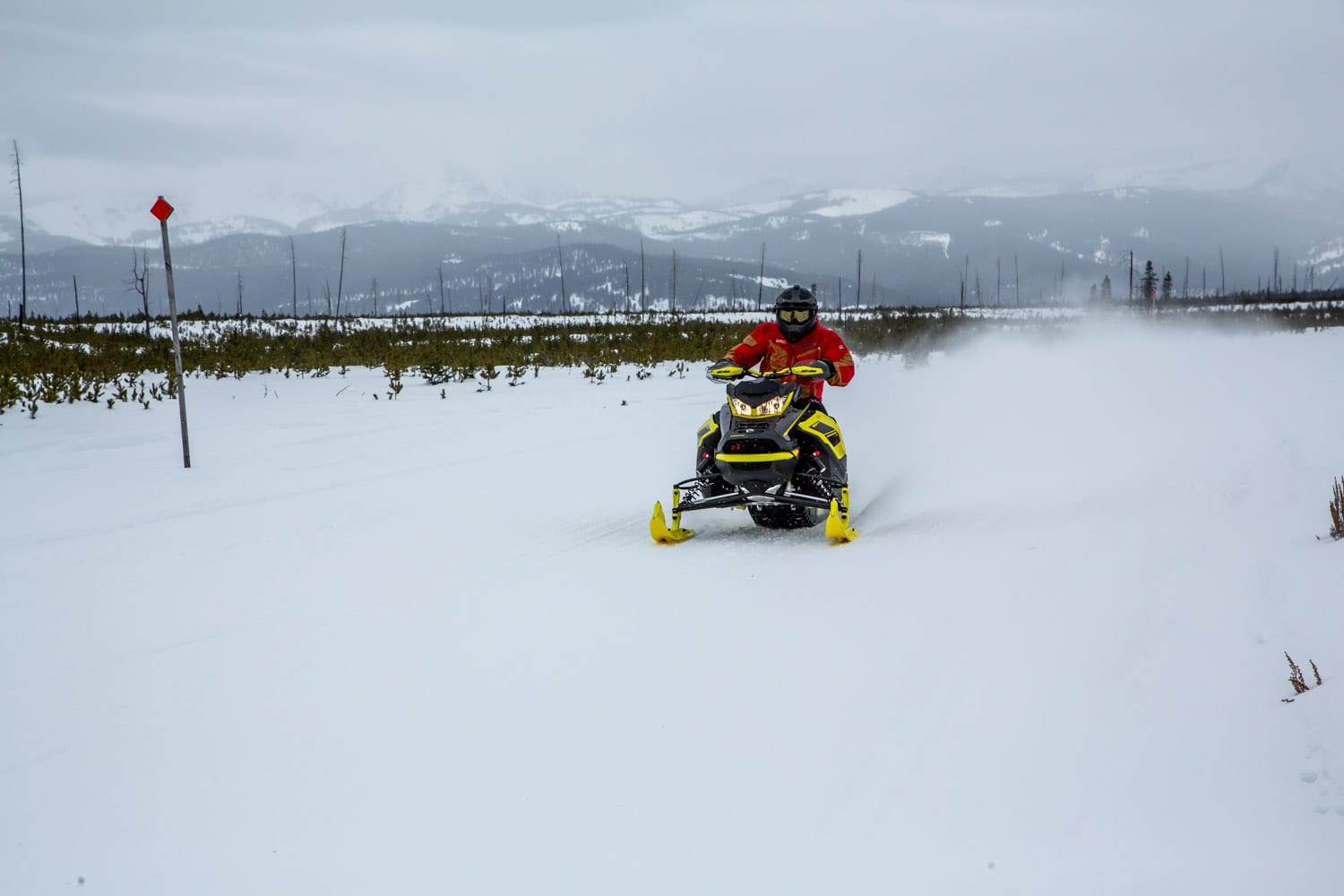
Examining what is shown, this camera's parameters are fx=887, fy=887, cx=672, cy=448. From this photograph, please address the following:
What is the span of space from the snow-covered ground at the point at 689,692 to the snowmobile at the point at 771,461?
0.25 m

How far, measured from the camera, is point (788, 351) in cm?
815

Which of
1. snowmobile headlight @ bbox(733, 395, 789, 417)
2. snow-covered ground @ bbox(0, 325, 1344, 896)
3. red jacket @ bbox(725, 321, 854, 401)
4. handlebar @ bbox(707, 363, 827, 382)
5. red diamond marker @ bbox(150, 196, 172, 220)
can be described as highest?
red diamond marker @ bbox(150, 196, 172, 220)

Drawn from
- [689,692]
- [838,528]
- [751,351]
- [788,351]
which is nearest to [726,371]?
[751,351]

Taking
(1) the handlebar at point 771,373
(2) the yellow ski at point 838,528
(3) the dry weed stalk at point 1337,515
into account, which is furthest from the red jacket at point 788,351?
(3) the dry weed stalk at point 1337,515

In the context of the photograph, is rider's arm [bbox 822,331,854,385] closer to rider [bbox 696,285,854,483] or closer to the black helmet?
rider [bbox 696,285,854,483]

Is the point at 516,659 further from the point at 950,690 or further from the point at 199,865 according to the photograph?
the point at 950,690

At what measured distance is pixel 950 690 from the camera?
3992 millimetres

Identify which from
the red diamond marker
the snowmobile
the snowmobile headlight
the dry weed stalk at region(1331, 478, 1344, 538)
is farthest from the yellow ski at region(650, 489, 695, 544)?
the red diamond marker

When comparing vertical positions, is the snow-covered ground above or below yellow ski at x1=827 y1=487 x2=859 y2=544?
below

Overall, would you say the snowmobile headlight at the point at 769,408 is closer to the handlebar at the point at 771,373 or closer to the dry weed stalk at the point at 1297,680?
the handlebar at the point at 771,373

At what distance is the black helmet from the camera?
26.4 ft

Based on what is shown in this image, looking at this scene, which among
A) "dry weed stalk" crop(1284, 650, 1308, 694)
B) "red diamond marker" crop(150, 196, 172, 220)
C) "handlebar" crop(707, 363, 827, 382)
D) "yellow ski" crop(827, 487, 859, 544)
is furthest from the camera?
"red diamond marker" crop(150, 196, 172, 220)

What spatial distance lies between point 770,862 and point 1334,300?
70.1 meters

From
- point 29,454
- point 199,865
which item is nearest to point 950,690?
point 199,865
